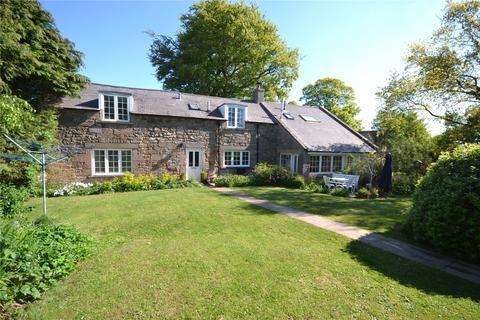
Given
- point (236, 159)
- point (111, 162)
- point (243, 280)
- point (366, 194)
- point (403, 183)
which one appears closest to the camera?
point (243, 280)

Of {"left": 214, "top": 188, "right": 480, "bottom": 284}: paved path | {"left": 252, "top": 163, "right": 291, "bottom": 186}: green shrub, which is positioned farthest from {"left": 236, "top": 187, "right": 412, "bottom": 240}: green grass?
{"left": 252, "top": 163, "right": 291, "bottom": 186}: green shrub

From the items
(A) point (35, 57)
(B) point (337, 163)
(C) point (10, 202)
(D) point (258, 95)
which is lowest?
(C) point (10, 202)

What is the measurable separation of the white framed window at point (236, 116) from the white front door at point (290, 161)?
12.7ft

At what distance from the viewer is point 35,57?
1012cm

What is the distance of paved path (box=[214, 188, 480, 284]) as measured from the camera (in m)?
4.68

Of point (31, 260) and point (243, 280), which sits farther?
point (243, 280)

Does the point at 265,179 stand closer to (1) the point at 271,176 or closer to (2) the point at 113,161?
(1) the point at 271,176

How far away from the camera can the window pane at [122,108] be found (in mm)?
14195

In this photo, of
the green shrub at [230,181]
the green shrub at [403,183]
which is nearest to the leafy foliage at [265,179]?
the green shrub at [230,181]

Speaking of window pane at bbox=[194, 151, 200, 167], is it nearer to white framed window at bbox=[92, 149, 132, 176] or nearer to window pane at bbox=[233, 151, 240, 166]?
window pane at bbox=[233, 151, 240, 166]

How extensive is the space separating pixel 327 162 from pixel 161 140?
11.4 metres

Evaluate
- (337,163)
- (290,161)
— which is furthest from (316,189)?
(337,163)

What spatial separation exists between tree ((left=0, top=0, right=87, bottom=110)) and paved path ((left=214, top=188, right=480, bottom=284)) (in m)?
A: 11.1

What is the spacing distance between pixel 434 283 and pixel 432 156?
15.6 metres
